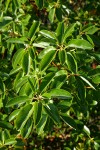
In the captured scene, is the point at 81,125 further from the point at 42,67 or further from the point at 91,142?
the point at 42,67

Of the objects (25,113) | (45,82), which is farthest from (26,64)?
(25,113)

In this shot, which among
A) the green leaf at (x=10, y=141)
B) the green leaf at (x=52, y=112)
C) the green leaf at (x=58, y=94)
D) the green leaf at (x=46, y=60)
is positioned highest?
the green leaf at (x=46, y=60)

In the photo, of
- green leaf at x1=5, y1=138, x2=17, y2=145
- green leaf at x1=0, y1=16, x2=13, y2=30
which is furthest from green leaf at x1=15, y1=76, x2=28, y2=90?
green leaf at x1=0, y1=16, x2=13, y2=30

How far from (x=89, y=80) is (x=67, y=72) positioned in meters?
0.14

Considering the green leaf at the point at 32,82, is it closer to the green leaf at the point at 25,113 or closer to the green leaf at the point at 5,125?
the green leaf at the point at 25,113

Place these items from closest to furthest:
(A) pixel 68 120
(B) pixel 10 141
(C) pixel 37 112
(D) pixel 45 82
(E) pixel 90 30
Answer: (C) pixel 37 112, (D) pixel 45 82, (A) pixel 68 120, (B) pixel 10 141, (E) pixel 90 30

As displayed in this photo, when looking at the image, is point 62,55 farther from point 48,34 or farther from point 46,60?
point 48,34

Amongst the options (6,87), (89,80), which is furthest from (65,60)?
(6,87)

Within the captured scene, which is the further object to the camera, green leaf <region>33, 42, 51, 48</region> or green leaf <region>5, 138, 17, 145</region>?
green leaf <region>5, 138, 17, 145</region>

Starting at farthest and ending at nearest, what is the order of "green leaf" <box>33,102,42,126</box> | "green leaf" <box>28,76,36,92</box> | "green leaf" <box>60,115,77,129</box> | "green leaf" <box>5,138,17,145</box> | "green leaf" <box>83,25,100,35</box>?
"green leaf" <box>83,25,100,35</box> → "green leaf" <box>5,138,17,145</box> → "green leaf" <box>60,115,77,129</box> → "green leaf" <box>28,76,36,92</box> → "green leaf" <box>33,102,42,126</box>

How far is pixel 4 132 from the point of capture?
1961 mm

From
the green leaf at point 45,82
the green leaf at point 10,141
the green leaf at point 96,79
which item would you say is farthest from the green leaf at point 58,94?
the green leaf at point 10,141

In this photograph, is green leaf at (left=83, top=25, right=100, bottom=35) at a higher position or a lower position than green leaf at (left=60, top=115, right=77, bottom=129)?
higher

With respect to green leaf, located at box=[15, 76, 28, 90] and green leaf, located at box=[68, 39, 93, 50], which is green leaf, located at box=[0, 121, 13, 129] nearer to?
green leaf, located at box=[15, 76, 28, 90]
